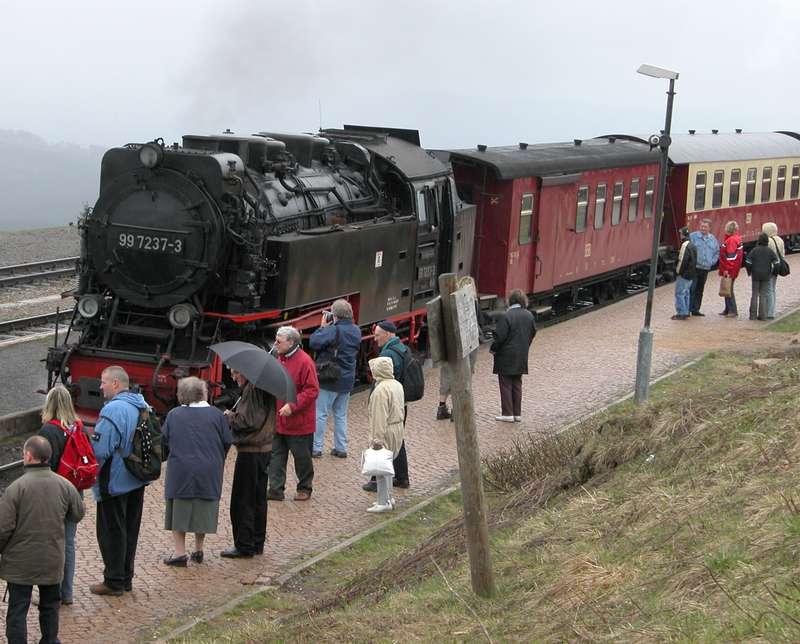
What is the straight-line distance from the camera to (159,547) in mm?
9133

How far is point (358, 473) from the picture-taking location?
11.4m

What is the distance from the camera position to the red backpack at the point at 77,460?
7445 millimetres

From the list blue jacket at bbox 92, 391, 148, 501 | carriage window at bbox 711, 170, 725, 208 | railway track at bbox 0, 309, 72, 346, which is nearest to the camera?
blue jacket at bbox 92, 391, 148, 501

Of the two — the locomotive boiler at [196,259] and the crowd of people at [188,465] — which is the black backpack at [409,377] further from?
the locomotive boiler at [196,259]

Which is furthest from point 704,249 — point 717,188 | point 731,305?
point 717,188

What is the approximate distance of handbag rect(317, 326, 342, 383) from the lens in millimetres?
11570

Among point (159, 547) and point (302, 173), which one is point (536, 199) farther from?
point (159, 547)

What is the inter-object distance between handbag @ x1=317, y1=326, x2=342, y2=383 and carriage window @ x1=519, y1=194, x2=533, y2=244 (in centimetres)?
827

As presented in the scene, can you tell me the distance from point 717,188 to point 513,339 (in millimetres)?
15625

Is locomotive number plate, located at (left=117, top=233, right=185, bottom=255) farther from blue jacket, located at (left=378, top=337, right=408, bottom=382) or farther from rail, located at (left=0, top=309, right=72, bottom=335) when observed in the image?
rail, located at (left=0, top=309, right=72, bottom=335)

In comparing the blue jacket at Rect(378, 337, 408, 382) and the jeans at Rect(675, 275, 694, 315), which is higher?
the blue jacket at Rect(378, 337, 408, 382)

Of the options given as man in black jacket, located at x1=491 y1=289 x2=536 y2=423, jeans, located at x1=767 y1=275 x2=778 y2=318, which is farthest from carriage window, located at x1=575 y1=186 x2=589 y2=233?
man in black jacket, located at x1=491 y1=289 x2=536 y2=423

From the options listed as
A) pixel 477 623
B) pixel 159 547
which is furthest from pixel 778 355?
pixel 477 623

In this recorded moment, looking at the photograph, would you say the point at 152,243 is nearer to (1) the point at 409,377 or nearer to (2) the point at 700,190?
(1) the point at 409,377
